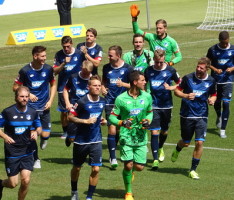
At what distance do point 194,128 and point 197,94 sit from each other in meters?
0.70

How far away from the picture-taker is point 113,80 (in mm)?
15938

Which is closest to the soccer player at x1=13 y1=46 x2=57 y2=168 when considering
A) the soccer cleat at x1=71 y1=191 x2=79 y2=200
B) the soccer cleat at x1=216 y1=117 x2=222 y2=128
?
the soccer cleat at x1=71 y1=191 x2=79 y2=200

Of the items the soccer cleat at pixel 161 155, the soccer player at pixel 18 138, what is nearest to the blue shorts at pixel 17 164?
the soccer player at pixel 18 138

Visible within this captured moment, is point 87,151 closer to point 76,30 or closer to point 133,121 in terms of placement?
point 133,121

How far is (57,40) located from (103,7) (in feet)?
45.7

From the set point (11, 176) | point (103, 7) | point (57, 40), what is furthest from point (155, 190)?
point (103, 7)

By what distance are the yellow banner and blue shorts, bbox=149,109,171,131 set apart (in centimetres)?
1822

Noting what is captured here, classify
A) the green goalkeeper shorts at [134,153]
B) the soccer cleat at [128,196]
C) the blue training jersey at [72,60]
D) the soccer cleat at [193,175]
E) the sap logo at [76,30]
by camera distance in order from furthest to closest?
the sap logo at [76,30] < the blue training jersey at [72,60] < the soccer cleat at [193,175] < the green goalkeeper shorts at [134,153] < the soccer cleat at [128,196]

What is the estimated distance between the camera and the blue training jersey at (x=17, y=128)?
1212 cm

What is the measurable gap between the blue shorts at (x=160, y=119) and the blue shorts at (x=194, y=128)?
30.7 inches

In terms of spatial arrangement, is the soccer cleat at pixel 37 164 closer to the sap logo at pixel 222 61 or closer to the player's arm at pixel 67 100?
the player's arm at pixel 67 100

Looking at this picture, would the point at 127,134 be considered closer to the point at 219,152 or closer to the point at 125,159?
the point at 125,159

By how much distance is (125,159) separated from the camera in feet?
42.4

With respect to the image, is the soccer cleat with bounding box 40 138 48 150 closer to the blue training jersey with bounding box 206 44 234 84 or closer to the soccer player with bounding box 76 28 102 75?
the soccer player with bounding box 76 28 102 75
